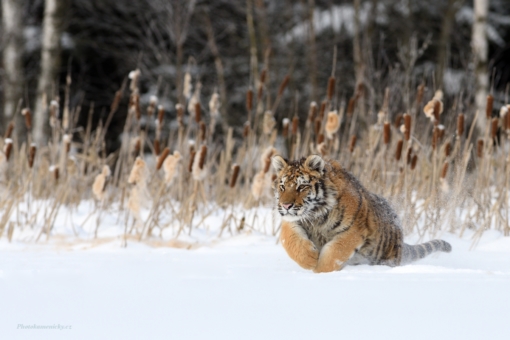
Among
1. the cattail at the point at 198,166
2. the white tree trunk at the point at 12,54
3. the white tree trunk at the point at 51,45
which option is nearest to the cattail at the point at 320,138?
the cattail at the point at 198,166

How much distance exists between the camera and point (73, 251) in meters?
4.77

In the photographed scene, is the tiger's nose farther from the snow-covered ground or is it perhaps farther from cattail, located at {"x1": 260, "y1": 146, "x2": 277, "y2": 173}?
cattail, located at {"x1": 260, "y1": 146, "x2": 277, "y2": 173}

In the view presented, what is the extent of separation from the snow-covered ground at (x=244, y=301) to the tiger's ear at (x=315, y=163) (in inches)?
21.9

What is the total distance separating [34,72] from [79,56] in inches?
72.7

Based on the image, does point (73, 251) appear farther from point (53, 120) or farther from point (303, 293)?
point (303, 293)

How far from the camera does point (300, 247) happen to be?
3510 millimetres

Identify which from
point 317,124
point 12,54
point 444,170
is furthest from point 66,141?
point 12,54

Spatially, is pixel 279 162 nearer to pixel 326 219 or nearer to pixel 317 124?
pixel 326 219

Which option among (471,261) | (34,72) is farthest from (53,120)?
(34,72)

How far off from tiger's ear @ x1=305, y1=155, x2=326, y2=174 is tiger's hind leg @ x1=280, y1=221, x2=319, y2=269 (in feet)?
1.06

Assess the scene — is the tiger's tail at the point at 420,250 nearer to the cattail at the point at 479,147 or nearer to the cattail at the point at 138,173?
the cattail at the point at 479,147

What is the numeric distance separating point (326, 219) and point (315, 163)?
0.30 m

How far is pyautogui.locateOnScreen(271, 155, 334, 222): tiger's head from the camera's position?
3.40 metres

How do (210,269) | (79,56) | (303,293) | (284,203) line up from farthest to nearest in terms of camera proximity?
(79,56)
(210,269)
(284,203)
(303,293)
